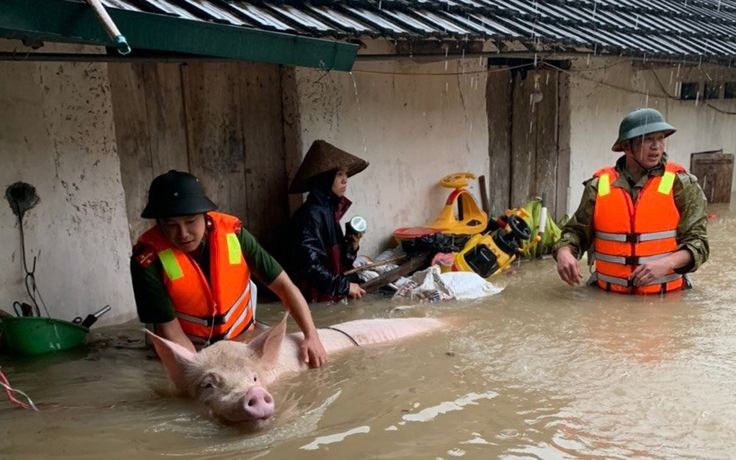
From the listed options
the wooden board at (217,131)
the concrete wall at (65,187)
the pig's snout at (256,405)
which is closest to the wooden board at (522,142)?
the wooden board at (217,131)

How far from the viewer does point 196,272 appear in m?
4.30

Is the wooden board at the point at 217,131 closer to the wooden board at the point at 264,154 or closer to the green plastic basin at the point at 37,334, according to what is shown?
the wooden board at the point at 264,154

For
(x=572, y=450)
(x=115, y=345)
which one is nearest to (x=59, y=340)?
(x=115, y=345)

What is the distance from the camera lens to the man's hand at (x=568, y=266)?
5.82 m

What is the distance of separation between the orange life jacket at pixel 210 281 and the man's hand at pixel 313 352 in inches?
20.1

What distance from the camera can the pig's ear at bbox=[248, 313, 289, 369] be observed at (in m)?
3.93

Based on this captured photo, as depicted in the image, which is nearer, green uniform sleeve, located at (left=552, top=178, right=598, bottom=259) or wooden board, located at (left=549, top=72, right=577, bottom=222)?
green uniform sleeve, located at (left=552, top=178, right=598, bottom=259)

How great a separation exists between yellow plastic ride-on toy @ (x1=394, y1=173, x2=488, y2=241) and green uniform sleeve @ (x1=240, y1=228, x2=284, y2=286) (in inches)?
130

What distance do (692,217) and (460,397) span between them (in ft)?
9.85

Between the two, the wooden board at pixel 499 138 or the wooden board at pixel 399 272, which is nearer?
the wooden board at pixel 399 272

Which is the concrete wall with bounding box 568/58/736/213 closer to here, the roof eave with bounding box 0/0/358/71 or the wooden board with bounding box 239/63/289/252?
the wooden board with bounding box 239/63/289/252

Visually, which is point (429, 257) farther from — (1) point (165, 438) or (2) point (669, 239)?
(1) point (165, 438)

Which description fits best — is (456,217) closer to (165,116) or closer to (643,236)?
(643,236)

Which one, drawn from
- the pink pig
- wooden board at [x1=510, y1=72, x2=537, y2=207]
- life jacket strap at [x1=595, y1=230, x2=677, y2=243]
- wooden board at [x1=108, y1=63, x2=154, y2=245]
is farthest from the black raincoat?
wooden board at [x1=510, y1=72, x2=537, y2=207]
